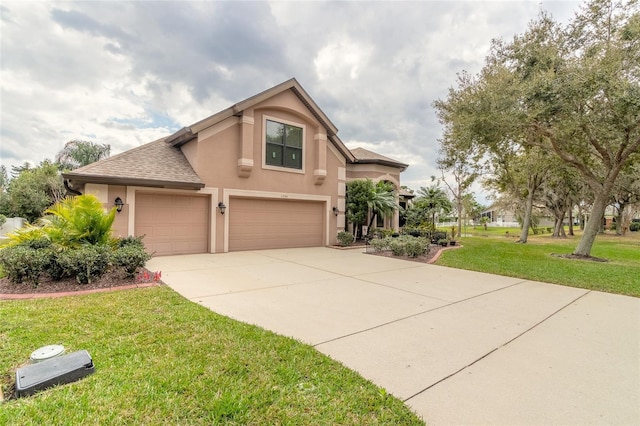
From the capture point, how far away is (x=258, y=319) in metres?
4.49

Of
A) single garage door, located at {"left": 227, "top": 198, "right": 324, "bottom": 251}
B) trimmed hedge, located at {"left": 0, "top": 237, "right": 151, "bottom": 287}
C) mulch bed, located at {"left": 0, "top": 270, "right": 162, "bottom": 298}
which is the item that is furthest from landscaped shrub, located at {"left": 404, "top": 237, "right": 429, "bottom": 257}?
trimmed hedge, located at {"left": 0, "top": 237, "right": 151, "bottom": 287}

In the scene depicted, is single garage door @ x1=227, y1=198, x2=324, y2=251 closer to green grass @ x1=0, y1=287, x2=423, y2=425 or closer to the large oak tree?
the large oak tree

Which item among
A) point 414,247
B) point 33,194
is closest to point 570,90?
point 414,247

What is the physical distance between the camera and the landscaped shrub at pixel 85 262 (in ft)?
19.0

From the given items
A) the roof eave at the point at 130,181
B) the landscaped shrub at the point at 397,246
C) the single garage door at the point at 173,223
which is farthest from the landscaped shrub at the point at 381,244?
the roof eave at the point at 130,181

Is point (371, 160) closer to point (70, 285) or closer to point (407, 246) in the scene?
point (407, 246)

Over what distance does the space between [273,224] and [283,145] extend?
3.40 meters

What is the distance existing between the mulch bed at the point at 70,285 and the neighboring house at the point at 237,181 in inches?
146

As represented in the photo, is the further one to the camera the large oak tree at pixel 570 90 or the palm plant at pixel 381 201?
the palm plant at pixel 381 201

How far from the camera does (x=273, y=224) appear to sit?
12984 mm

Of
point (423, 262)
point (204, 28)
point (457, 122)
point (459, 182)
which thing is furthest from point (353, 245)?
point (459, 182)

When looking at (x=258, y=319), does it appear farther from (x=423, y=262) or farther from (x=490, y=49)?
(x=490, y=49)

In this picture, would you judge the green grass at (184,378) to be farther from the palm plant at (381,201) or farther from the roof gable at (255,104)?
the palm plant at (381,201)

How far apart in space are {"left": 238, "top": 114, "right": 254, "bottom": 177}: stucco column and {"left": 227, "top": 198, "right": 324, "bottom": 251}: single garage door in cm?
127
